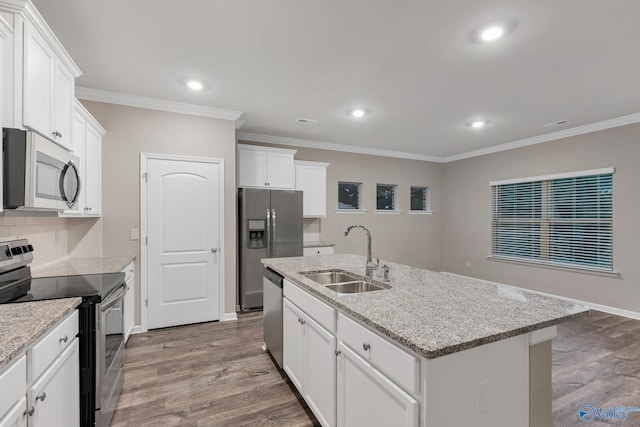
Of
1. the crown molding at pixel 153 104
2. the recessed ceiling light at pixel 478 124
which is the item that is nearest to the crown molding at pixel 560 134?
the recessed ceiling light at pixel 478 124

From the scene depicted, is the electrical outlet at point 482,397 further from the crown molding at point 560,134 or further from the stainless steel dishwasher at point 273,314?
the crown molding at point 560,134

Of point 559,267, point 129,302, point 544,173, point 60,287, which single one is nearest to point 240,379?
point 60,287

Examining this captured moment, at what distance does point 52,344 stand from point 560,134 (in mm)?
6176

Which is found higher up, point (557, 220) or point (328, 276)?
point (557, 220)

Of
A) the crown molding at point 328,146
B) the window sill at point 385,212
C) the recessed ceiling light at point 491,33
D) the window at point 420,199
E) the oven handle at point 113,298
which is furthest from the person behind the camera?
the window at point 420,199

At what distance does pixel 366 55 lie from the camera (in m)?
2.50

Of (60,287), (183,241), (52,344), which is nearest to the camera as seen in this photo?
(52,344)

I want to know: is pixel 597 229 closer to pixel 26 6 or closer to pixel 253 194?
pixel 253 194

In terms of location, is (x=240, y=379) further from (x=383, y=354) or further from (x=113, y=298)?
(x=383, y=354)

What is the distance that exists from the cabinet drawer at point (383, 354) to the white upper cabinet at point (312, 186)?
11.6ft

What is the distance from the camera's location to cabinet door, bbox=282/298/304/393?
6.84 ft

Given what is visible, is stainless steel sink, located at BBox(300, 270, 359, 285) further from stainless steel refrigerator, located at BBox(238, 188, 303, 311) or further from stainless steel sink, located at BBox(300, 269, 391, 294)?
stainless steel refrigerator, located at BBox(238, 188, 303, 311)

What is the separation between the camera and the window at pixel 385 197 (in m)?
6.20

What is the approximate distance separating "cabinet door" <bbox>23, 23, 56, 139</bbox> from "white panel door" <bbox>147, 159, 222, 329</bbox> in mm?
1654
